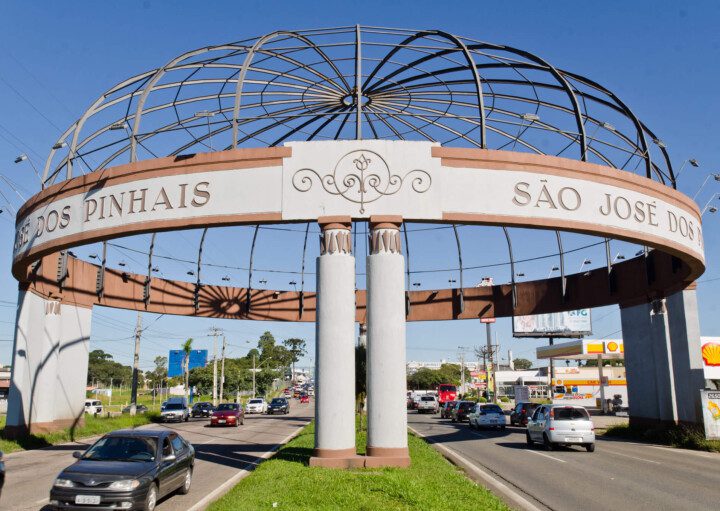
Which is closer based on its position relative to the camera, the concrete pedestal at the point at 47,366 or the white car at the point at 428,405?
the concrete pedestal at the point at 47,366

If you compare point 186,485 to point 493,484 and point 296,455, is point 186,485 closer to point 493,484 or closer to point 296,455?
point 296,455

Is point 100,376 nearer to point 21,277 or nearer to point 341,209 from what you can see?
point 21,277

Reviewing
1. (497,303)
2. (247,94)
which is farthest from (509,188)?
(497,303)

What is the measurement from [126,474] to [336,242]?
745 cm

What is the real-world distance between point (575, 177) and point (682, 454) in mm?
12389

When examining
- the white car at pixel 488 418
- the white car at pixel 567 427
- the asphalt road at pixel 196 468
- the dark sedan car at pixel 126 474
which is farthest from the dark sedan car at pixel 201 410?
the dark sedan car at pixel 126 474

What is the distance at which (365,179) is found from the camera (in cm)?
1591

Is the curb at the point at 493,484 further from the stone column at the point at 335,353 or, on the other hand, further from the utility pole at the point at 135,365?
the utility pole at the point at 135,365

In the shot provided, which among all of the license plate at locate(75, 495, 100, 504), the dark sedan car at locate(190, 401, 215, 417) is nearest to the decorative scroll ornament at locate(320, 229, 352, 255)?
the license plate at locate(75, 495, 100, 504)

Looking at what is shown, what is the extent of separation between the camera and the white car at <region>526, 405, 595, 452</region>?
22.4 meters

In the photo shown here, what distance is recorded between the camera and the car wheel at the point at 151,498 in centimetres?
1095

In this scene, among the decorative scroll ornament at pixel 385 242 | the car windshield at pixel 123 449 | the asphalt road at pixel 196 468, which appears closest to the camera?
the car windshield at pixel 123 449

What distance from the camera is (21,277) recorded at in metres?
23.9

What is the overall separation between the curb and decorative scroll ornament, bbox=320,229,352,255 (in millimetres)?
6890
